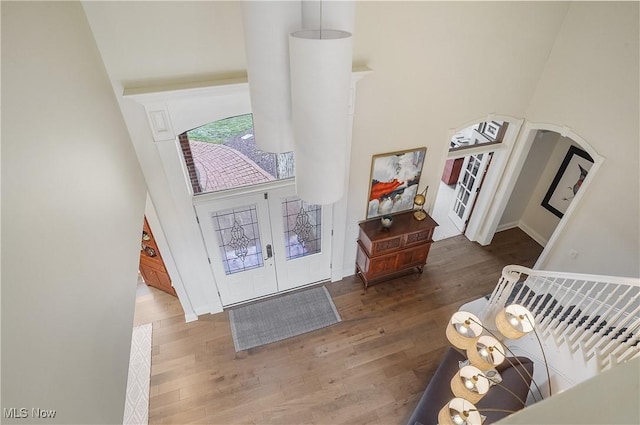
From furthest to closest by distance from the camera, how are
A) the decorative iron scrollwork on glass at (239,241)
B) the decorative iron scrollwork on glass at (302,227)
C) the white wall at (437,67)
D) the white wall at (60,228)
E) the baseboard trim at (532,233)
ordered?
the baseboard trim at (532,233) < the decorative iron scrollwork on glass at (302,227) < the decorative iron scrollwork on glass at (239,241) < the white wall at (437,67) < the white wall at (60,228)

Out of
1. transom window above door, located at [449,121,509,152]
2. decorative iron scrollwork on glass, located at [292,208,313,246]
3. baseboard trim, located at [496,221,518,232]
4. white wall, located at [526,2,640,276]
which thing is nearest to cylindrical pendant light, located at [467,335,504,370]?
decorative iron scrollwork on glass, located at [292,208,313,246]

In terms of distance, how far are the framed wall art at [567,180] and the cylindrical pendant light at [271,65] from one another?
17.0ft

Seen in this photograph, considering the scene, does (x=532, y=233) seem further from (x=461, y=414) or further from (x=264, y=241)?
(x=461, y=414)

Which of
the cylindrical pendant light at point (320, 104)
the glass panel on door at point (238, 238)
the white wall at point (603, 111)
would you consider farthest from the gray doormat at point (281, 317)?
the white wall at point (603, 111)

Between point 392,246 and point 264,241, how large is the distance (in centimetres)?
178

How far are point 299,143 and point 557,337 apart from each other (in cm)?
349

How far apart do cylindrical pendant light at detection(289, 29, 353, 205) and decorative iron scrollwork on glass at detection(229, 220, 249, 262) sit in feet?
8.60

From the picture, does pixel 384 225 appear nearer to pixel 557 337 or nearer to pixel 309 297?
pixel 309 297

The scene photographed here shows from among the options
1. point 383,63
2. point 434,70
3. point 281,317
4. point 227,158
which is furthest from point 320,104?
point 281,317

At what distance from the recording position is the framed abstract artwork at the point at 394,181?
168 inches

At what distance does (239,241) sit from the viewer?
14.3 ft

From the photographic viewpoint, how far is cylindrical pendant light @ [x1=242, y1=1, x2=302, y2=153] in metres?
1.43

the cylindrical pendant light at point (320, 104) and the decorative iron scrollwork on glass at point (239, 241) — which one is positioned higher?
the cylindrical pendant light at point (320, 104)

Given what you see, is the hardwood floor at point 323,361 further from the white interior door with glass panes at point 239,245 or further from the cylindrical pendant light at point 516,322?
the cylindrical pendant light at point 516,322
